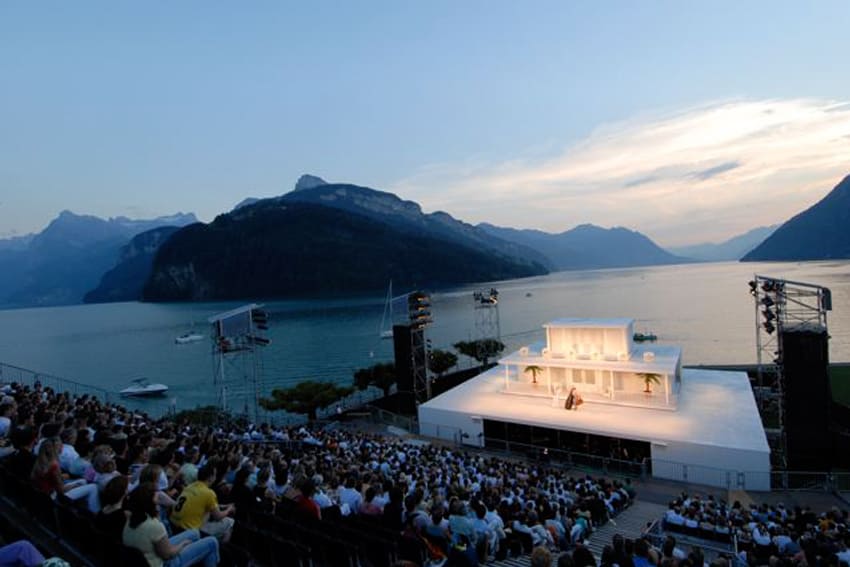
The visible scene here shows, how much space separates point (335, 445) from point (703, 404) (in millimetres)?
17506

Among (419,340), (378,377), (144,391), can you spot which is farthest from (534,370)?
(144,391)

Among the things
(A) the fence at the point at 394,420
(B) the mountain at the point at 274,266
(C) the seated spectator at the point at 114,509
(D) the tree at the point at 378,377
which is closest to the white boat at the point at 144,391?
(D) the tree at the point at 378,377

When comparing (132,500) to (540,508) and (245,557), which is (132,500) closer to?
(245,557)

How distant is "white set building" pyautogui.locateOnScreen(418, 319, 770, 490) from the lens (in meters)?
19.1

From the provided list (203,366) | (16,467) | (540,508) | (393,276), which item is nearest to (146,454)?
(16,467)

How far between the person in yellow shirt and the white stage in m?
18.7

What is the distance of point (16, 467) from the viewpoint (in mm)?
6555

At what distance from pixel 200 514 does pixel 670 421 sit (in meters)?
21.4

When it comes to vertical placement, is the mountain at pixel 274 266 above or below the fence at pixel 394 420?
above

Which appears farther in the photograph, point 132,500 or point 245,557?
point 245,557

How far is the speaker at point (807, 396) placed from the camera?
65.5ft

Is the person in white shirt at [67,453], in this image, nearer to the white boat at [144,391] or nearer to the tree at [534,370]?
the tree at [534,370]

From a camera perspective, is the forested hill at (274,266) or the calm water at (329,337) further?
the forested hill at (274,266)

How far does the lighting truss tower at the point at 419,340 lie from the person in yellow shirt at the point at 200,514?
24441 mm
